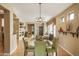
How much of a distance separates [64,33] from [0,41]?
1798 millimetres

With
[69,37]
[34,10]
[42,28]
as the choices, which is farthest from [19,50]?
[69,37]

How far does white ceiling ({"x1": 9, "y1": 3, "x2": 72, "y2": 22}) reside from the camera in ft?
12.1

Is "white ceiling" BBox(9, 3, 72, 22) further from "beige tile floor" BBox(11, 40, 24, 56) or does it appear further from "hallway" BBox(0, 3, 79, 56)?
"beige tile floor" BBox(11, 40, 24, 56)

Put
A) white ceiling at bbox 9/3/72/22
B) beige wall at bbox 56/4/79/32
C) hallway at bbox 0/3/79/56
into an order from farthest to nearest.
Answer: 1. beige wall at bbox 56/4/79/32
2. hallway at bbox 0/3/79/56
3. white ceiling at bbox 9/3/72/22

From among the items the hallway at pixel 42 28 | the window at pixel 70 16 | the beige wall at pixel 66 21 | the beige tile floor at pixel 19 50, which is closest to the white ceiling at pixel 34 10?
the hallway at pixel 42 28

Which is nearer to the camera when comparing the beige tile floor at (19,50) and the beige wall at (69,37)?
the beige tile floor at (19,50)

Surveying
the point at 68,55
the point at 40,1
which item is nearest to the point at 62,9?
the point at 40,1

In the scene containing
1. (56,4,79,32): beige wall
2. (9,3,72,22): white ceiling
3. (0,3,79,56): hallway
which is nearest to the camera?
(9,3,72,22): white ceiling

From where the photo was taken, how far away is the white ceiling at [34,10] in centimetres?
370

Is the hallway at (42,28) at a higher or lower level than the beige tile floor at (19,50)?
higher

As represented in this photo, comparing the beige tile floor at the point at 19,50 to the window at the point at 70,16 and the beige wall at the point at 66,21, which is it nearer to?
the beige wall at the point at 66,21

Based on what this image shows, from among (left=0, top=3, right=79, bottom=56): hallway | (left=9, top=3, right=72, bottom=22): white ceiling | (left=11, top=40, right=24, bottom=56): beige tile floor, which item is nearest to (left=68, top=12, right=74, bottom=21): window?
(left=0, top=3, right=79, bottom=56): hallway

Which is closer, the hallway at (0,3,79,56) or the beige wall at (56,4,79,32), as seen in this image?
the hallway at (0,3,79,56)

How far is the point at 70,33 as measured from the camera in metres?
4.12
